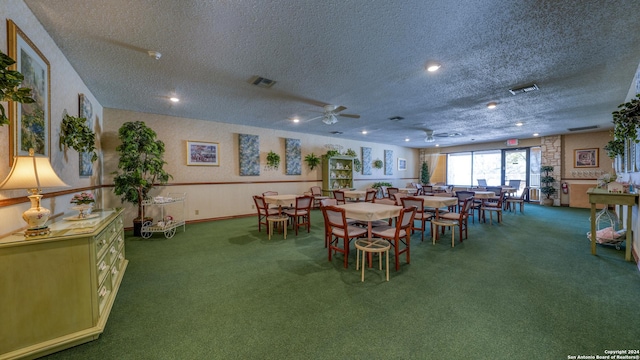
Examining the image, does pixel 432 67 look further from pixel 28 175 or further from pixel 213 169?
pixel 213 169

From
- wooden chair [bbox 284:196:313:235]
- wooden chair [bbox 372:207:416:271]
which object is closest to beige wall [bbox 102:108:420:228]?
wooden chair [bbox 284:196:313:235]

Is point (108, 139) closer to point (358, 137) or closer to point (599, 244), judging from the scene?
point (358, 137)

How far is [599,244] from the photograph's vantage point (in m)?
4.07

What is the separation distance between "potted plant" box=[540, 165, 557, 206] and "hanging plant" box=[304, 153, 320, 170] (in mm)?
8623

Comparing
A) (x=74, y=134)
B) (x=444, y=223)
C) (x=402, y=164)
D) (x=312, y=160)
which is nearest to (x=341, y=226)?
(x=444, y=223)

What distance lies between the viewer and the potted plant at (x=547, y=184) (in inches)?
344

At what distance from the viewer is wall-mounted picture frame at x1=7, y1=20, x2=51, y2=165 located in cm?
187

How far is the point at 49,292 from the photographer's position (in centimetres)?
170

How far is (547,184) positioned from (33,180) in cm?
1299

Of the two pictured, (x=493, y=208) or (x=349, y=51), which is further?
(x=493, y=208)

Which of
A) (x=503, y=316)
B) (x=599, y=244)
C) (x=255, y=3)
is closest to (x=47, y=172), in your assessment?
(x=255, y=3)

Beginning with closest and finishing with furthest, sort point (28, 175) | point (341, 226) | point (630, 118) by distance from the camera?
point (28, 175), point (630, 118), point (341, 226)

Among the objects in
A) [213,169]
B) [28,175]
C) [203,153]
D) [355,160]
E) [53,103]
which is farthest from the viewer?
[355,160]

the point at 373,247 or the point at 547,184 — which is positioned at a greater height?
the point at 547,184
